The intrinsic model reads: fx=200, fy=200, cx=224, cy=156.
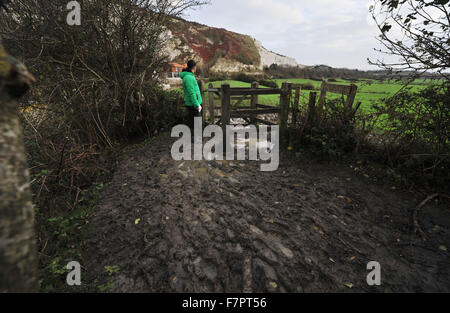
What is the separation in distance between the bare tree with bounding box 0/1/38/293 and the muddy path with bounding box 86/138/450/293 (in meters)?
1.32

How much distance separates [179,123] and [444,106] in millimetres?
6825

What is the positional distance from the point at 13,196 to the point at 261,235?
8.50ft

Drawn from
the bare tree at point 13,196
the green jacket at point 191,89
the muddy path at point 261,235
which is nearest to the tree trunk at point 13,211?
the bare tree at point 13,196

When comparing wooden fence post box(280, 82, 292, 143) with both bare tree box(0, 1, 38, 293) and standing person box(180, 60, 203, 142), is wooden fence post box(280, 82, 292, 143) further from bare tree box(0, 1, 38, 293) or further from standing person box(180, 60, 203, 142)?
bare tree box(0, 1, 38, 293)

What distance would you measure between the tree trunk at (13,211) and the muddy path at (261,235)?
133 cm

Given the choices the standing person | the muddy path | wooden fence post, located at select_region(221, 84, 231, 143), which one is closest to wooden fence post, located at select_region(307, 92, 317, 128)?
the muddy path

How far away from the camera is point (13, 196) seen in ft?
3.52

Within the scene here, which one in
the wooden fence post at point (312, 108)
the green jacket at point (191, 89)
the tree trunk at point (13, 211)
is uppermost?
the green jacket at point (191, 89)

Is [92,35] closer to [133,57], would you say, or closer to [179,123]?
[133,57]

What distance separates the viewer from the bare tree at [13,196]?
40.8 inches

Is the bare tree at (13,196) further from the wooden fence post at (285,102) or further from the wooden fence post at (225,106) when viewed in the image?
the wooden fence post at (285,102)

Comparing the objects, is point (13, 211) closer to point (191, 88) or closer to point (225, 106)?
point (225, 106)

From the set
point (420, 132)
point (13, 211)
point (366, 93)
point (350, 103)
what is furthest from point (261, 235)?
point (366, 93)

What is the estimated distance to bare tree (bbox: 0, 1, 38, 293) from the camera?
1036mm
